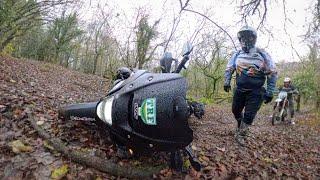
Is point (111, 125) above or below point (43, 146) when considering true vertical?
above

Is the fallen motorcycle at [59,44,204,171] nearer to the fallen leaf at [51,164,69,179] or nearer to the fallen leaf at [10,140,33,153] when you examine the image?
the fallen leaf at [51,164,69,179]

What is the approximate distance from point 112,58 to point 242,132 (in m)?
39.1

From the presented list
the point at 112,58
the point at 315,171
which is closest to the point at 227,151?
the point at 315,171

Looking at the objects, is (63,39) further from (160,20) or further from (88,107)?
(88,107)

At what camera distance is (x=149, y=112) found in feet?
9.56

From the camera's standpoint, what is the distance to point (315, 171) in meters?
5.20

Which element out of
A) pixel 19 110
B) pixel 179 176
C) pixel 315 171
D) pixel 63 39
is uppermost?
pixel 63 39

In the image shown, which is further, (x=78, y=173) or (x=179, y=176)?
(x=179, y=176)

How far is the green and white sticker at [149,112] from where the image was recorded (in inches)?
115

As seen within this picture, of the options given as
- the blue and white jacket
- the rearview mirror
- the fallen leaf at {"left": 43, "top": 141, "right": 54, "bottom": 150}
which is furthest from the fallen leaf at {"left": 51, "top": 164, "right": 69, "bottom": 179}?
the blue and white jacket

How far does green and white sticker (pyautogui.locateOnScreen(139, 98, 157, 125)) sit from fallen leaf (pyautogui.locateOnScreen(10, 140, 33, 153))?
1.44 metres

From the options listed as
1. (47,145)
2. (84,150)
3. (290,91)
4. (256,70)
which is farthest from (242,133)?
(290,91)

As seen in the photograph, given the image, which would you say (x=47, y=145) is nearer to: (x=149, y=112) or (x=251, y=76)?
(x=149, y=112)

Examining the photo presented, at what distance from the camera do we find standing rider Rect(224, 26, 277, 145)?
5887mm
